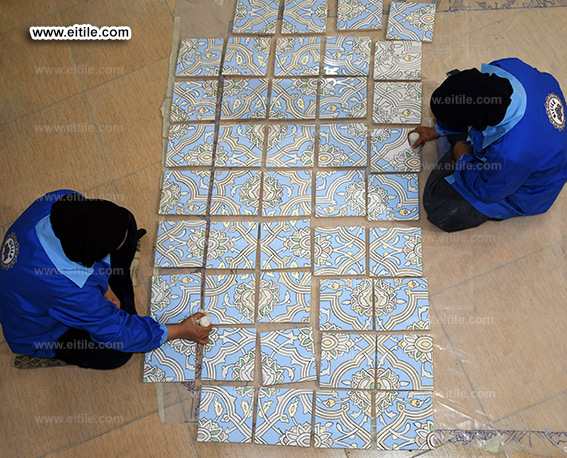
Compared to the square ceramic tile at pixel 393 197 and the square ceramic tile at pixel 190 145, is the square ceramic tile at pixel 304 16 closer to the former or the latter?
the square ceramic tile at pixel 190 145

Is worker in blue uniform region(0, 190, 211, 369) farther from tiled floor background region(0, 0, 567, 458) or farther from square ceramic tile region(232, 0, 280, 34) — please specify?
square ceramic tile region(232, 0, 280, 34)

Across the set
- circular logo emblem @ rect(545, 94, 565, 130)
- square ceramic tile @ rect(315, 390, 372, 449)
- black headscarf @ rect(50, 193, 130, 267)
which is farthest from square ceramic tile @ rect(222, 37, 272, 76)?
square ceramic tile @ rect(315, 390, 372, 449)

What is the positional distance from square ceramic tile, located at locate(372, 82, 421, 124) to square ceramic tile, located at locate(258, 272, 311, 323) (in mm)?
821

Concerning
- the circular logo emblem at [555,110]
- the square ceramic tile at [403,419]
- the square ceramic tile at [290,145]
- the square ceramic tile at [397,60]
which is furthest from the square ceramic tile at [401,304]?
the square ceramic tile at [397,60]

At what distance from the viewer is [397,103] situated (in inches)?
95.4

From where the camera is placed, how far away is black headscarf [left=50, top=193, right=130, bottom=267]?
1647 millimetres

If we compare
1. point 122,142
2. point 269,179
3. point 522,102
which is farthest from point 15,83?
point 522,102

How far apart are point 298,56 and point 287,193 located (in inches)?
28.7

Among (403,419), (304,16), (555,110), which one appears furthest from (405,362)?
(304,16)

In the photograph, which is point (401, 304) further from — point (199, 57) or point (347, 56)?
point (199, 57)

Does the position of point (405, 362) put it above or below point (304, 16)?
below

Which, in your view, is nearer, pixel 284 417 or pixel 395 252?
pixel 284 417

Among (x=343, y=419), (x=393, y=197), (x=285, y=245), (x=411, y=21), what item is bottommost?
(x=343, y=419)

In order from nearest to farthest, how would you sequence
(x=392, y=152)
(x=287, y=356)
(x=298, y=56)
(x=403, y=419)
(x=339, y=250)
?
(x=403, y=419)
(x=287, y=356)
(x=339, y=250)
(x=392, y=152)
(x=298, y=56)
